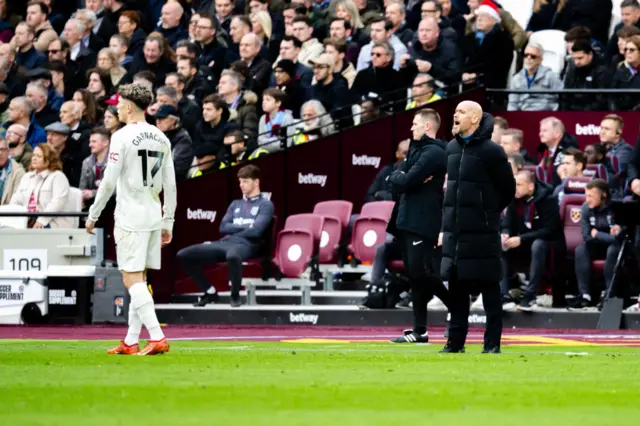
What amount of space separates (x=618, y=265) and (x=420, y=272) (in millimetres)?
4123

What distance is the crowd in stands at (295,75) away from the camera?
72.3 feet

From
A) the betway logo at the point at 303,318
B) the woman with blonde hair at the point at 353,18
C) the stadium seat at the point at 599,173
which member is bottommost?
the betway logo at the point at 303,318

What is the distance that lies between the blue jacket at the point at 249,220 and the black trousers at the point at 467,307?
23.9 ft

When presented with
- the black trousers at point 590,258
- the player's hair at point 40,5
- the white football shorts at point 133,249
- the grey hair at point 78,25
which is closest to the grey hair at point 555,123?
the black trousers at point 590,258

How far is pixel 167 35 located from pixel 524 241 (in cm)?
1016

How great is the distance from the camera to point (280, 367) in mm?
11438

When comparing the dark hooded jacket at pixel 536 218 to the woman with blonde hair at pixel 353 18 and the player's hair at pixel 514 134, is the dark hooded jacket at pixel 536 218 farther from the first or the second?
the woman with blonde hair at pixel 353 18

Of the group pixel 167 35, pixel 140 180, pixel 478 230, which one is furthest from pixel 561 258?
pixel 167 35

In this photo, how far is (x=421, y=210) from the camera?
50.5ft

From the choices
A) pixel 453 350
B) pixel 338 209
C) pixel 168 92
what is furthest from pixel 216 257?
pixel 453 350

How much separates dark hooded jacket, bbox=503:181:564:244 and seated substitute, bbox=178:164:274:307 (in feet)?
11.2

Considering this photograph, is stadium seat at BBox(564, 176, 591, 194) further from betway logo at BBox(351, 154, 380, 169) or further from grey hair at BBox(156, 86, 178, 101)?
grey hair at BBox(156, 86, 178, 101)

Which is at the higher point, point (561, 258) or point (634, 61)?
point (634, 61)

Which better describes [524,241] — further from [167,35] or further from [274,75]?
[167,35]
